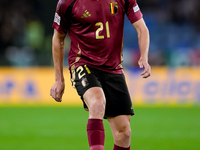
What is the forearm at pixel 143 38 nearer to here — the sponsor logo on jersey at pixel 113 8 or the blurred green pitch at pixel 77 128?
the sponsor logo on jersey at pixel 113 8

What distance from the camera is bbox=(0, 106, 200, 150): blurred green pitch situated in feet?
24.1

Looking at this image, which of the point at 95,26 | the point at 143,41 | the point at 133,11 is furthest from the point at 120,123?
the point at 133,11

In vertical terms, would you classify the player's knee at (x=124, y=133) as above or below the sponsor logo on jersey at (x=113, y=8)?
below

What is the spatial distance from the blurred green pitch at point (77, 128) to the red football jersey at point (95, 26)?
2581 millimetres

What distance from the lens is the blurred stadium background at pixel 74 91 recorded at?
8.31 meters

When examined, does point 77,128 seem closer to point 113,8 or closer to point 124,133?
point 124,133

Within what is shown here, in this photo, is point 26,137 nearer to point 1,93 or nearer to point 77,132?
point 77,132

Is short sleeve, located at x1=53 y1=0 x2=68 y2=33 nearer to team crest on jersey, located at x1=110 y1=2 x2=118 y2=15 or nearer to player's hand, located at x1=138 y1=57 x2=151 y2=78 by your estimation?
team crest on jersey, located at x1=110 y1=2 x2=118 y2=15

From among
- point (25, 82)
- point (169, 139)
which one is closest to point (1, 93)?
point (25, 82)

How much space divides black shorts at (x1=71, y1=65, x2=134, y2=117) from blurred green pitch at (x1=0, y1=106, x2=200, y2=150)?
2.35 m

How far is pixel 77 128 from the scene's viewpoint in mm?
9531

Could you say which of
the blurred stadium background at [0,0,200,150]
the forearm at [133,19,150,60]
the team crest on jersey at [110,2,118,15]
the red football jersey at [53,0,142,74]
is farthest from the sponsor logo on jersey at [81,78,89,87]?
the blurred stadium background at [0,0,200,150]

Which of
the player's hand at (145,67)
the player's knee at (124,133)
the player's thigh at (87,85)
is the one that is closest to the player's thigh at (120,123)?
the player's knee at (124,133)

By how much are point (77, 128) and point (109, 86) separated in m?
4.97
